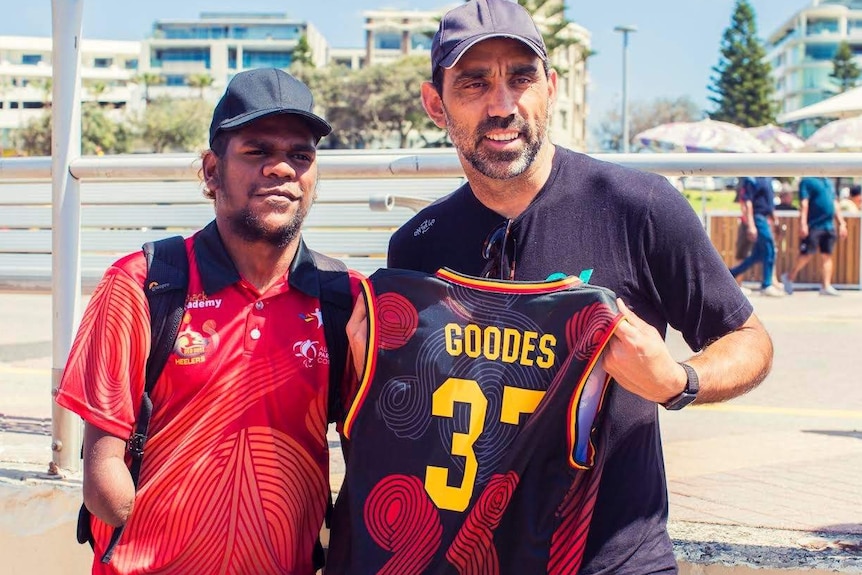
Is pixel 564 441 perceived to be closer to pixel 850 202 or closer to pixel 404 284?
pixel 404 284

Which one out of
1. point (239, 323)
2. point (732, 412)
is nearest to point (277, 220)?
point (239, 323)

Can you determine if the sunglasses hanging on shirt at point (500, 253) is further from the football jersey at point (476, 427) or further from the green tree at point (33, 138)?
the green tree at point (33, 138)

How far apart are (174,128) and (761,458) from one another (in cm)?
8667

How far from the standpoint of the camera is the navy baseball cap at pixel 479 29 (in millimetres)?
2322

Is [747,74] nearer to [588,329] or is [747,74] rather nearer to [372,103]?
[372,103]

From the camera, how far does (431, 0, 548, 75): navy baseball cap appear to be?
7.62 ft

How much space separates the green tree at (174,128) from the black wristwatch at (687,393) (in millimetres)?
86323

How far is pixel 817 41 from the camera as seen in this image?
150875 mm

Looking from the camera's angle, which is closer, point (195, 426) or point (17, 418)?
point (195, 426)

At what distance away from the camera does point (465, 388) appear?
7.27 ft

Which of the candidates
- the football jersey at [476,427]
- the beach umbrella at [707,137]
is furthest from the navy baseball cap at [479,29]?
the beach umbrella at [707,137]

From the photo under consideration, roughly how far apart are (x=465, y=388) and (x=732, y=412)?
4238mm

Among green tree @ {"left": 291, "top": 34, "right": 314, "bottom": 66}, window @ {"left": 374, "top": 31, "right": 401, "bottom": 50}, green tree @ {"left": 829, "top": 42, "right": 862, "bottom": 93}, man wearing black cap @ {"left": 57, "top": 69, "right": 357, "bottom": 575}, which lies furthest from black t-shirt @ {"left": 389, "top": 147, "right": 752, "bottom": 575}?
window @ {"left": 374, "top": 31, "right": 401, "bottom": 50}

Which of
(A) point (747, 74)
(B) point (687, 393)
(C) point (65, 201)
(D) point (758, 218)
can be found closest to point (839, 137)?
(D) point (758, 218)
